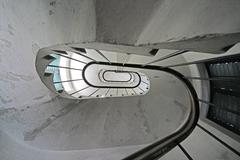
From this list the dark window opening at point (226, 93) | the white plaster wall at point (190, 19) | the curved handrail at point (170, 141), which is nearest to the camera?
the white plaster wall at point (190, 19)

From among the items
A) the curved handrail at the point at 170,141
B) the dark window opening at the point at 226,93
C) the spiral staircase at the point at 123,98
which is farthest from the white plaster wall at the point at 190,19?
the dark window opening at the point at 226,93

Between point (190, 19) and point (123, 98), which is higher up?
point (190, 19)

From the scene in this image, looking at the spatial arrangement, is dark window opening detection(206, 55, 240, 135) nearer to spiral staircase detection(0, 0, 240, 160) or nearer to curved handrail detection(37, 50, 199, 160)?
spiral staircase detection(0, 0, 240, 160)

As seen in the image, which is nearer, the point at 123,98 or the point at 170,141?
the point at 170,141

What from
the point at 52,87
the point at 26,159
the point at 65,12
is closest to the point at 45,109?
the point at 52,87

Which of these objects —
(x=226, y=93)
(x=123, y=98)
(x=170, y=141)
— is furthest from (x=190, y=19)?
(x=123, y=98)

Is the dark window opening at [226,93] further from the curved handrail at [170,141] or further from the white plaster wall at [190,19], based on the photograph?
the white plaster wall at [190,19]

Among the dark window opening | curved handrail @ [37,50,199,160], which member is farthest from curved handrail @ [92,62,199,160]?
the dark window opening

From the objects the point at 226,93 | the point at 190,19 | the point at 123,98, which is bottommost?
the point at 123,98

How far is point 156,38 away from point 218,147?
1901 millimetres

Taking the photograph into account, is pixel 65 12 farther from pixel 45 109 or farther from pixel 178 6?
pixel 45 109

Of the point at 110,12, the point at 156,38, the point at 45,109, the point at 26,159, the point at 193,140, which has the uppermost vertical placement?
the point at 110,12

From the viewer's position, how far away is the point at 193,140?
2361 mm

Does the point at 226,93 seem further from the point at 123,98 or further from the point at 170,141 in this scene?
the point at 123,98
